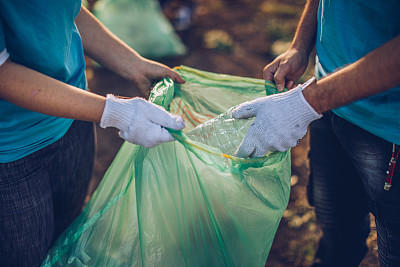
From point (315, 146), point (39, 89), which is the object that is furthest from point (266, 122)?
point (39, 89)

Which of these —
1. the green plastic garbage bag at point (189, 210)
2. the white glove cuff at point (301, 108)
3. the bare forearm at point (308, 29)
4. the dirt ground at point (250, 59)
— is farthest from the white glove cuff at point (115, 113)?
the dirt ground at point (250, 59)

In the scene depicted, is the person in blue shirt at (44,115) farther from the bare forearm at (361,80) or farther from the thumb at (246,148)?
the bare forearm at (361,80)

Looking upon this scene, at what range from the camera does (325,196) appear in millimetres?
1267

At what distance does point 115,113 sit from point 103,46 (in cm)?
44

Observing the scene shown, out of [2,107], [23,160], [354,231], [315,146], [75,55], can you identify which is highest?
[75,55]

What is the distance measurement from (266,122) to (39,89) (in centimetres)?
62

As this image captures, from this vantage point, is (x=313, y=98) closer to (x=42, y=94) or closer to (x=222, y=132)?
(x=222, y=132)

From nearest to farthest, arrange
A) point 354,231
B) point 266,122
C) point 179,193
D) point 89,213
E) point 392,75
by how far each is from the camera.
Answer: point 392,75 < point 266,122 < point 179,193 < point 89,213 < point 354,231

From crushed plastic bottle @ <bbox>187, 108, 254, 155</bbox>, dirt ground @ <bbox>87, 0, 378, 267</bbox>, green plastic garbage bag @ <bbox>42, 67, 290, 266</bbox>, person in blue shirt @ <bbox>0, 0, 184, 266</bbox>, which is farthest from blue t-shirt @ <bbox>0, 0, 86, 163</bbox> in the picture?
dirt ground @ <bbox>87, 0, 378, 267</bbox>

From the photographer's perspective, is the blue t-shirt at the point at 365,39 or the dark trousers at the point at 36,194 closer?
the blue t-shirt at the point at 365,39

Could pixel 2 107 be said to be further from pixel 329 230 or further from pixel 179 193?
pixel 329 230

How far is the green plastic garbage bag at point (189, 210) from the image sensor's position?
101cm

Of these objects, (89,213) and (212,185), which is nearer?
(212,185)

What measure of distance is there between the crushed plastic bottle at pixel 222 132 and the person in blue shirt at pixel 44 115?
0.15 m
